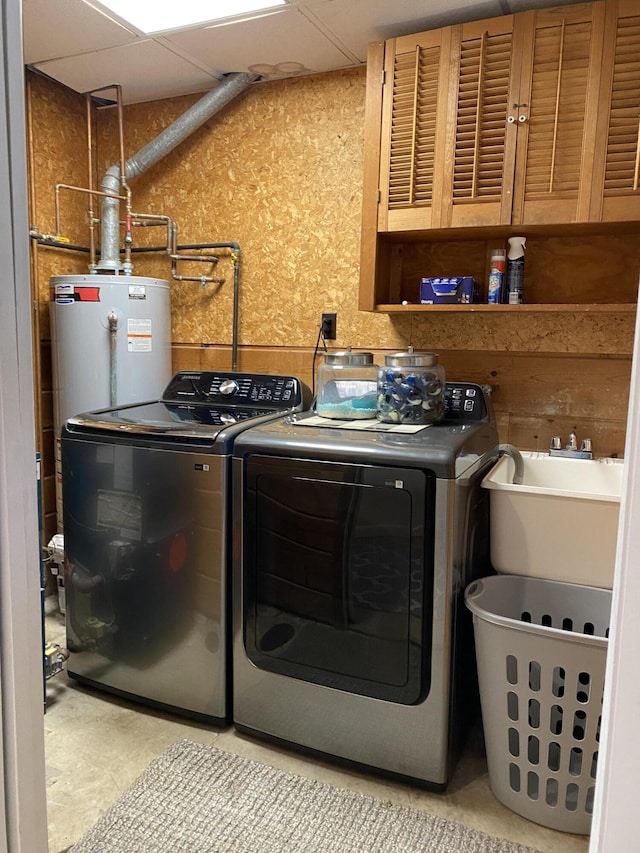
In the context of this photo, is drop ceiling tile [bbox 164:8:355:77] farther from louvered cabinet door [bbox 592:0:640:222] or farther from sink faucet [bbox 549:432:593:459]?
sink faucet [bbox 549:432:593:459]

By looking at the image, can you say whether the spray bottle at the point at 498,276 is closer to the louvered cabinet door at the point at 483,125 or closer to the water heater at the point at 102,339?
the louvered cabinet door at the point at 483,125

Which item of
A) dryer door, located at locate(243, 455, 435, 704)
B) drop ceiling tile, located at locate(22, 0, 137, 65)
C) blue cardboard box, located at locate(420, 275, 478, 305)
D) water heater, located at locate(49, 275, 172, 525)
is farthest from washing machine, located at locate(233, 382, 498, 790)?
Result: drop ceiling tile, located at locate(22, 0, 137, 65)

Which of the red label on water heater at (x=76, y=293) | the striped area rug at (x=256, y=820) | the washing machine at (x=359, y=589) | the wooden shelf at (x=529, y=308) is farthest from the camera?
the red label on water heater at (x=76, y=293)

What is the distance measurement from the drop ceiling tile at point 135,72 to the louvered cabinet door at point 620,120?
1.64m

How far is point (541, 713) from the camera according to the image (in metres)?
1.73

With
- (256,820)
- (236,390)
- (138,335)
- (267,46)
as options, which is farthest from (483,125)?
(256,820)

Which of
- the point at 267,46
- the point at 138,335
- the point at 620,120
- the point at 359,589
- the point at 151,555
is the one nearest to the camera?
the point at 359,589

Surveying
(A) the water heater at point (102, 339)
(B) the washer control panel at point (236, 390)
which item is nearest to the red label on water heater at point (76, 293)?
(A) the water heater at point (102, 339)

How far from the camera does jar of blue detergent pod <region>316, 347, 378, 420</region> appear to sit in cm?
232

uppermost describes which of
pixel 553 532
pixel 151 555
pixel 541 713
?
pixel 553 532

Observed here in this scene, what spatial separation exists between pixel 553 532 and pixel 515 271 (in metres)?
0.96

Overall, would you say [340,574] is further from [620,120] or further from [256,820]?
[620,120]

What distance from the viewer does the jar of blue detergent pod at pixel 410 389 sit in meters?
2.17

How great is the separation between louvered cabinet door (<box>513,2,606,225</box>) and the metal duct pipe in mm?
1242
